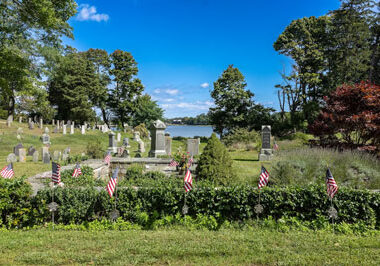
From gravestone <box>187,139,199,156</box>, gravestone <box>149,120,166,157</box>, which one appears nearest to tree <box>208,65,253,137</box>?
gravestone <box>187,139,199,156</box>

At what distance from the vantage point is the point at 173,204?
5426mm

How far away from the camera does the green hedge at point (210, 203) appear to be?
523 centimetres

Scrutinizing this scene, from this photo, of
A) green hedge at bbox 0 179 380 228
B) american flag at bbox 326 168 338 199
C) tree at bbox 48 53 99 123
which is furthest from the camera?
tree at bbox 48 53 99 123

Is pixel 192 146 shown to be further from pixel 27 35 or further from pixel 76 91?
pixel 76 91

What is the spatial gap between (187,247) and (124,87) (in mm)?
37243

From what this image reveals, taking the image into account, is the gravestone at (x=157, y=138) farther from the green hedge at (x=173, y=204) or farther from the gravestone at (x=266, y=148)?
the green hedge at (x=173, y=204)

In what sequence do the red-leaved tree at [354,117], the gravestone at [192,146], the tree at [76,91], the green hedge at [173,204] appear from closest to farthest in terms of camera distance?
the green hedge at [173,204] → the red-leaved tree at [354,117] → the gravestone at [192,146] → the tree at [76,91]

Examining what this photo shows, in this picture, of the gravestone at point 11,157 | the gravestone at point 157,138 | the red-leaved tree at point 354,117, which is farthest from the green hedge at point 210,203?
the gravestone at point 11,157

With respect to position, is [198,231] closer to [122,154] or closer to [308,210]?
[308,210]

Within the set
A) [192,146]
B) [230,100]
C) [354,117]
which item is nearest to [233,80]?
[230,100]

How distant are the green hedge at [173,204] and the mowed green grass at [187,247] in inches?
17.4

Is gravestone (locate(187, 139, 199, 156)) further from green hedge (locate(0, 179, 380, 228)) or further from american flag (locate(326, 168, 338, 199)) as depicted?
american flag (locate(326, 168, 338, 199))

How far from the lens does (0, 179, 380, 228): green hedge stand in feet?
17.1

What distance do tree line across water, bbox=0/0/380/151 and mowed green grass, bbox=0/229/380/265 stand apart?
7.99 m
